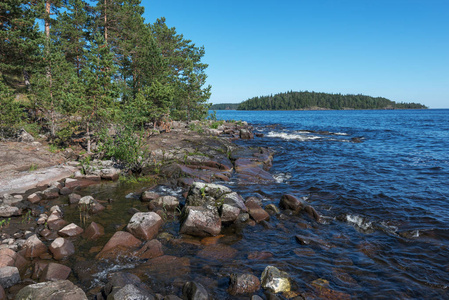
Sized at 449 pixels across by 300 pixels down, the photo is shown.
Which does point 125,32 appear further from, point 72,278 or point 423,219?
point 423,219

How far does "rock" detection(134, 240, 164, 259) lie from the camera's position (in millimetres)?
8211

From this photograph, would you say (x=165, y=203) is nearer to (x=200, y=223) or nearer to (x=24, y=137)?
(x=200, y=223)

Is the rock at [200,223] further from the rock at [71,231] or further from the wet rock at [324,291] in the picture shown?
the wet rock at [324,291]

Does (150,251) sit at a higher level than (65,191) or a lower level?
lower

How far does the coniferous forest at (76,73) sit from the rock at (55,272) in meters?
13.2

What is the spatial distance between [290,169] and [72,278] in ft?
57.9

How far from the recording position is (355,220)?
11383 mm

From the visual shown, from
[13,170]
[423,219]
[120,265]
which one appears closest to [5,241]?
[120,265]

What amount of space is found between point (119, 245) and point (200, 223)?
9.96 feet

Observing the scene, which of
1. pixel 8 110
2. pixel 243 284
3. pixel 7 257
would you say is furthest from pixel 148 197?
pixel 8 110

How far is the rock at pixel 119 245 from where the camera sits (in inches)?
322

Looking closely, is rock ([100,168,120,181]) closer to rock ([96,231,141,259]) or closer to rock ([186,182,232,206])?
rock ([186,182,232,206])

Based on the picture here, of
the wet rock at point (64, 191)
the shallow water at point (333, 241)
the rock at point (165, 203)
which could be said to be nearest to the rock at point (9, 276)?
the shallow water at point (333, 241)

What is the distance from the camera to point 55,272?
6949 millimetres
